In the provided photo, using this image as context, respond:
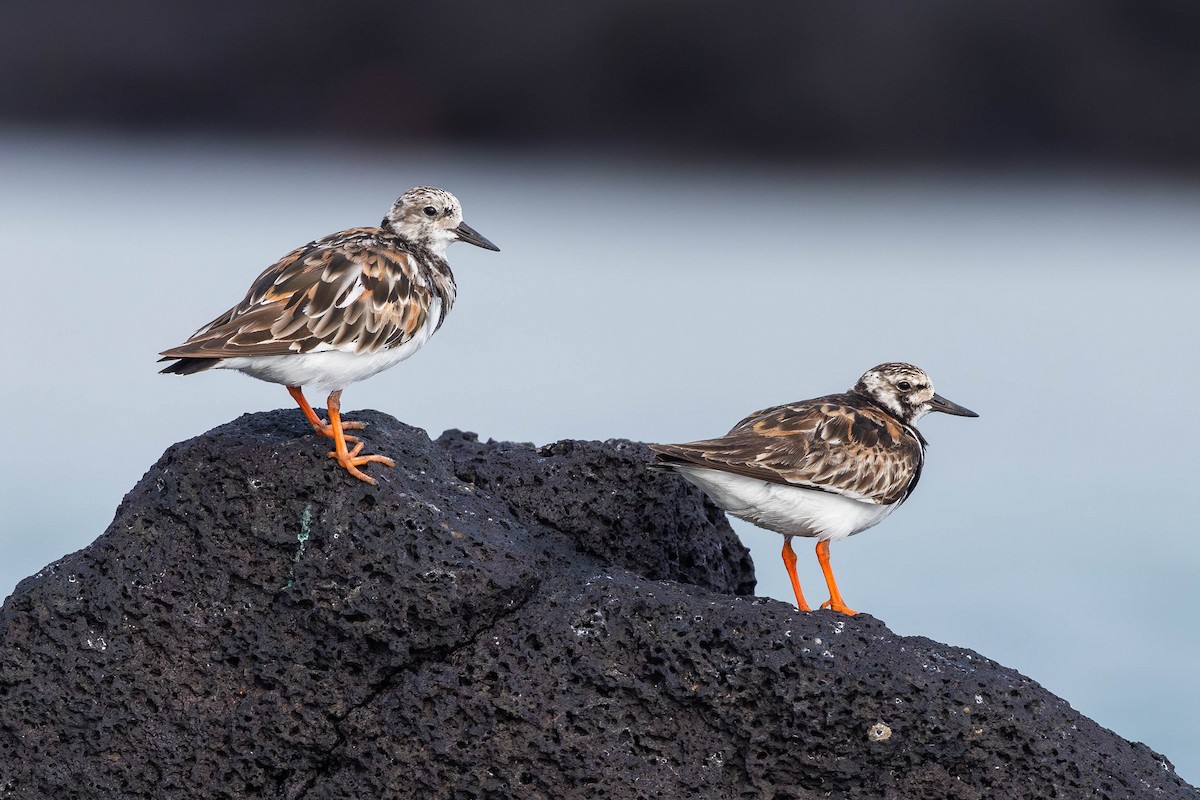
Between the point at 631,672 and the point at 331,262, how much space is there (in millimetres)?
3089

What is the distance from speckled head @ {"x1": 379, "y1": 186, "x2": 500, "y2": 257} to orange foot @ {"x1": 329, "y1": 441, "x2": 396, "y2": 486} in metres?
1.96

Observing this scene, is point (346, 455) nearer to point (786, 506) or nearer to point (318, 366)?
point (318, 366)

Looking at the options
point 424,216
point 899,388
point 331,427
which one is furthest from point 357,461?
point 899,388

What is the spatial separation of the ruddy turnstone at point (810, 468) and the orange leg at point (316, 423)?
181 centimetres

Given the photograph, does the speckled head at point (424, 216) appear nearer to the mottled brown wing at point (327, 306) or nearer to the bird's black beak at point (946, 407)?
the mottled brown wing at point (327, 306)

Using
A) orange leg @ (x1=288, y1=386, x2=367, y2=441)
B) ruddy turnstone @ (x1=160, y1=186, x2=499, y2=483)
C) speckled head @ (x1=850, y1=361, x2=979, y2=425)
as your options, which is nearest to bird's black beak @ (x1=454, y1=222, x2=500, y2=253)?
ruddy turnstone @ (x1=160, y1=186, x2=499, y2=483)

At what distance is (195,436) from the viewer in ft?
25.3

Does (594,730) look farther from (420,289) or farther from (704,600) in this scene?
(420,289)

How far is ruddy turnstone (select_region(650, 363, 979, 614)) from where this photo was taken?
26.0 ft

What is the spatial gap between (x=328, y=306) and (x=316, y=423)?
0.73 m

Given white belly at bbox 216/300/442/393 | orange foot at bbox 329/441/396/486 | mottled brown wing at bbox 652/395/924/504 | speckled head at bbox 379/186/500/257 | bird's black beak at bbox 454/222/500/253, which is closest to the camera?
orange foot at bbox 329/441/396/486

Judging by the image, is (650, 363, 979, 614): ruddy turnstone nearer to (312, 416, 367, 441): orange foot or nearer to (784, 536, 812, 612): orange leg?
(784, 536, 812, 612): orange leg

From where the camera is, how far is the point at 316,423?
7.90 metres

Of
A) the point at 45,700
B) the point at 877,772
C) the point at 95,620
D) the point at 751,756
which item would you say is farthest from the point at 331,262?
the point at 877,772
